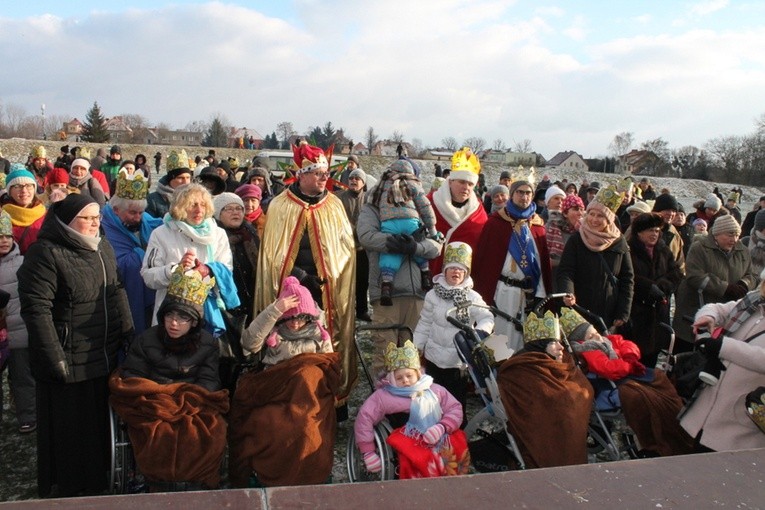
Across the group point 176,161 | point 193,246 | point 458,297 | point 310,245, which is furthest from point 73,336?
point 176,161

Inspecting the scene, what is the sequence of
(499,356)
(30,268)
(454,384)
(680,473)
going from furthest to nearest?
(454,384) → (499,356) → (30,268) → (680,473)

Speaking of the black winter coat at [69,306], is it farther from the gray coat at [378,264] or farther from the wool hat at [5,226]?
the gray coat at [378,264]

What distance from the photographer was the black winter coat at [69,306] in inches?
131

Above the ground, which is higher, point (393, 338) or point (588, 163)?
point (588, 163)

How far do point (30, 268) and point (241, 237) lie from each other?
1.73 meters

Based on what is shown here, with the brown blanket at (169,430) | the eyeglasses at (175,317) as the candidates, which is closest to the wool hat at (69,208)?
the eyeglasses at (175,317)

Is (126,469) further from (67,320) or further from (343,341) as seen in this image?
(343,341)

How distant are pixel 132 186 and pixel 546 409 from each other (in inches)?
128

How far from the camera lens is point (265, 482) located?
3.46m

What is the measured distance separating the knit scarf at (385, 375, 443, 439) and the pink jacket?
0.04 meters

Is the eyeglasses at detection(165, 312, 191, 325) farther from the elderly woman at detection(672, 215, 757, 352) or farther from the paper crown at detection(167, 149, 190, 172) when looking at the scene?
Result: the elderly woman at detection(672, 215, 757, 352)

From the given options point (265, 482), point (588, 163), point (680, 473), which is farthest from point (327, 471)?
point (588, 163)

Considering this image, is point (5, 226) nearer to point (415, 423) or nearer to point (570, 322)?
point (415, 423)

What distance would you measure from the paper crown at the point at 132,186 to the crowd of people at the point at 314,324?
0.02 meters
